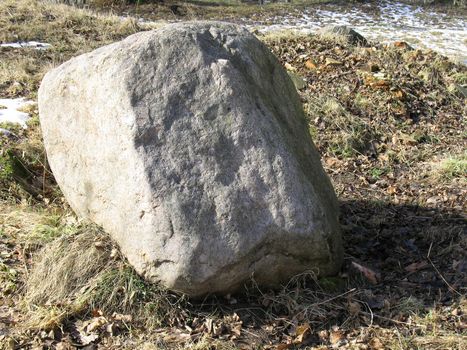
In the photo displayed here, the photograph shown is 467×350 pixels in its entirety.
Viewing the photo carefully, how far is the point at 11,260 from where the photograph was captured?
4.04 metres

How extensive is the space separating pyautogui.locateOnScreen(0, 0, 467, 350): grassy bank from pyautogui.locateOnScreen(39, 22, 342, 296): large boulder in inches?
8.2

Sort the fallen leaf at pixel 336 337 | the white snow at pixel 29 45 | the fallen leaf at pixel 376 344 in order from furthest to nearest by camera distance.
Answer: the white snow at pixel 29 45, the fallen leaf at pixel 336 337, the fallen leaf at pixel 376 344

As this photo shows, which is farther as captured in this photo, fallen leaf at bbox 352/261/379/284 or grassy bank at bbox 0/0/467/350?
fallen leaf at bbox 352/261/379/284

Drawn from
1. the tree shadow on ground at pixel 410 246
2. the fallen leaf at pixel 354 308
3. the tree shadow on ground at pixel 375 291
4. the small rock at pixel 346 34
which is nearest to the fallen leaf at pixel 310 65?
the small rock at pixel 346 34

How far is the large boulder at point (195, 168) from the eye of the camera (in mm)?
3311

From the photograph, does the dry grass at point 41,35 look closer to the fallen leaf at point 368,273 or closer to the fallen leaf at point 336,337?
the fallen leaf at point 368,273

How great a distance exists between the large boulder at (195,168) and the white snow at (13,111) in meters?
2.99

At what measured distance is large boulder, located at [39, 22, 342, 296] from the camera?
130 inches

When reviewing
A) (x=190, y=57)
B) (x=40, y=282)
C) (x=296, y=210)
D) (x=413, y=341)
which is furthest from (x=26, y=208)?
(x=413, y=341)

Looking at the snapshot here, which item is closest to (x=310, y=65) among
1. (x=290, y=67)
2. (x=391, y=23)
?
(x=290, y=67)

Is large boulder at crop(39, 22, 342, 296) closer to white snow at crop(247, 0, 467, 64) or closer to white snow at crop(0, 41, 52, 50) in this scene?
white snow at crop(0, 41, 52, 50)

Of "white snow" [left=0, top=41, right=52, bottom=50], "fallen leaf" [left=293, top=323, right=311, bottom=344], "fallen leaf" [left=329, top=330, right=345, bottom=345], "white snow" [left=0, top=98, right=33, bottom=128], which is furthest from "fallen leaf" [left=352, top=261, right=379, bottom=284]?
"white snow" [left=0, top=41, right=52, bottom=50]

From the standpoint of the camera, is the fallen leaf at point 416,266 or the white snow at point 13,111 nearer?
the fallen leaf at point 416,266

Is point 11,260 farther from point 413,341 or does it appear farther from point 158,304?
point 413,341
